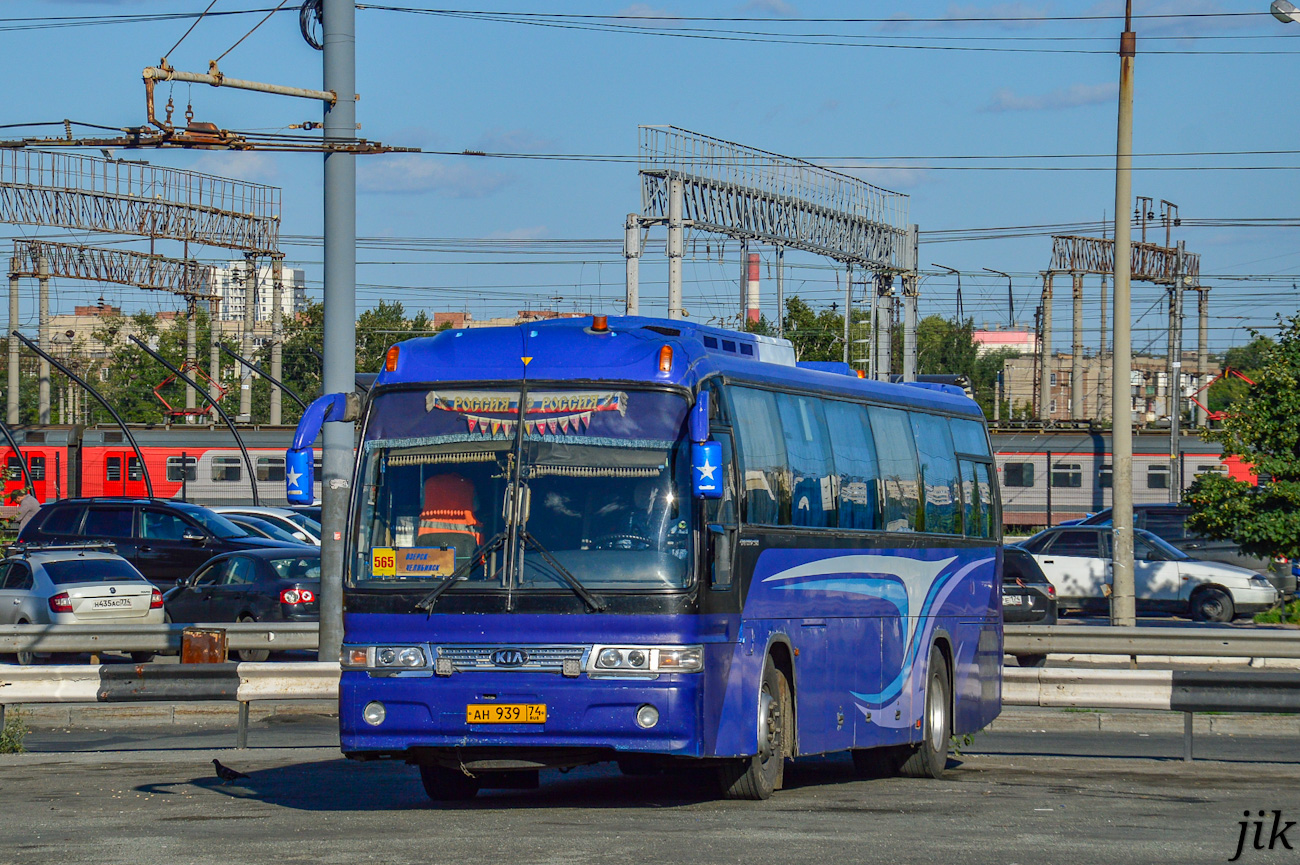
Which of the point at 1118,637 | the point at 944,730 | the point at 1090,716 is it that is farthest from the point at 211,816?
the point at 1118,637

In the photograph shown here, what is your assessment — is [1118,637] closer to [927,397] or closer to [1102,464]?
[927,397]

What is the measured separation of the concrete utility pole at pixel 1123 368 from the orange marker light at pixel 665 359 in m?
12.8

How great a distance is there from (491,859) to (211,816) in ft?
8.44

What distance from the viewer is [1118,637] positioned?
18922mm

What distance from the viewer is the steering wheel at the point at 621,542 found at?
9.45 m

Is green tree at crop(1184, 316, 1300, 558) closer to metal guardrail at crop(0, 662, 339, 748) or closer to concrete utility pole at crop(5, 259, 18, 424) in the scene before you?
metal guardrail at crop(0, 662, 339, 748)

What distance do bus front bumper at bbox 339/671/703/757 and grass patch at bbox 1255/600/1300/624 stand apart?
68.9ft

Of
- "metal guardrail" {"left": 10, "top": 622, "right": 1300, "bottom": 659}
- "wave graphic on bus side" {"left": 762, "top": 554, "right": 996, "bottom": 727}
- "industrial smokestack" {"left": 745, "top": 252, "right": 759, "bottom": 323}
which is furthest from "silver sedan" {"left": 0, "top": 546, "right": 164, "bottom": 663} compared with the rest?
"industrial smokestack" {"left": 745, "top": 252, "right": 759, "bottom": 323}

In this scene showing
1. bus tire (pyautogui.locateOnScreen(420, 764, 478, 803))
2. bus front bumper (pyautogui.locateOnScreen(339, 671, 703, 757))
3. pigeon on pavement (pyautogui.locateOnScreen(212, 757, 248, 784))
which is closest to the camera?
bus front bumper (pyautogui.locateOnScreen(339, 671, 703, 757))

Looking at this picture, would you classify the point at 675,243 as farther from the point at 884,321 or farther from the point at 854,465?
the point at 854,465

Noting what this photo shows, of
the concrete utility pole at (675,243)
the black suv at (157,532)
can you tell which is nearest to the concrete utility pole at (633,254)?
the concrete utility pole at (675,243)

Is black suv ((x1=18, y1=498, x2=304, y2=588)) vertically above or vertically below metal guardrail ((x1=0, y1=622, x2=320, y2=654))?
above

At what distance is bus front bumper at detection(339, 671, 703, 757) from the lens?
9.30m

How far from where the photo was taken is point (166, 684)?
13375 mm
